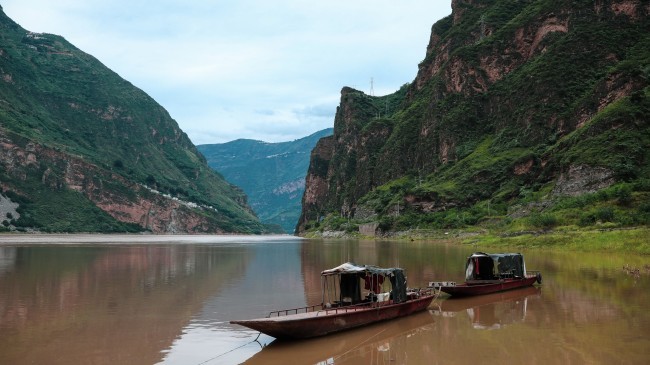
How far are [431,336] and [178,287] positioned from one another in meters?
23.4

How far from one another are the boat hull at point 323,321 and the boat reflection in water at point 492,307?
4.05 m

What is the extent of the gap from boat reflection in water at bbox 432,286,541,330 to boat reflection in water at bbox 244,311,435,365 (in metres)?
3.93

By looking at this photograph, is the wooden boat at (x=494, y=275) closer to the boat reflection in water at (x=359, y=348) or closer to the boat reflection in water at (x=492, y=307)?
the boat reflection in water at (x=492, y=307)

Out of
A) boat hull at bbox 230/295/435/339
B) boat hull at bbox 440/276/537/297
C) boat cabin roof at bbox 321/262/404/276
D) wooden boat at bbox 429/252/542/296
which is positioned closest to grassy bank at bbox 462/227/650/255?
wooden boat at bbox 429/252/542/296

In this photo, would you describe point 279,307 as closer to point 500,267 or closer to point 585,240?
point 500,267

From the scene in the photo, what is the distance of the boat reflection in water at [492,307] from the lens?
92.1ft

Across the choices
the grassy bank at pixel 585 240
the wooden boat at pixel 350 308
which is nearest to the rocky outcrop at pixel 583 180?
the grassy bank at pixel 585 240

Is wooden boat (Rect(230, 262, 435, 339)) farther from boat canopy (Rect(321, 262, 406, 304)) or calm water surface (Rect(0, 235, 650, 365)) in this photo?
calm water surface (Rect(0, 235, 650, 365))

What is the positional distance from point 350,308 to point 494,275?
19.2 meters

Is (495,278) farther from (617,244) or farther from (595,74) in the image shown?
(595,74)

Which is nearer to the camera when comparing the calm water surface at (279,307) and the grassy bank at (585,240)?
the calm water surface at (279,307)

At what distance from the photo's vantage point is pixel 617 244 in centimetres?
6003

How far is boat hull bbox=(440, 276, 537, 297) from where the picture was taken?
35444 millimetres

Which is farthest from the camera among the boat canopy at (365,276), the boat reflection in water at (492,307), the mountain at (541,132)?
the mountain at (541,132)
